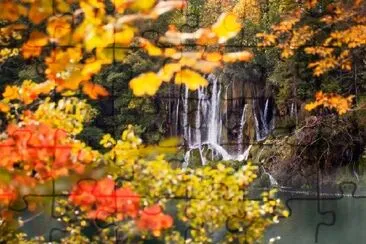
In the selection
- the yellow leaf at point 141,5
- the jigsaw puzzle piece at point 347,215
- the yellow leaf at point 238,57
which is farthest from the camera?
the jigsaw puzzle piece at point 347,215

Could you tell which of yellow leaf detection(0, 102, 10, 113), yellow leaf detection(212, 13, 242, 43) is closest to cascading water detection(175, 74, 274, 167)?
yellow leaf detection(212, 13, 242, 43)

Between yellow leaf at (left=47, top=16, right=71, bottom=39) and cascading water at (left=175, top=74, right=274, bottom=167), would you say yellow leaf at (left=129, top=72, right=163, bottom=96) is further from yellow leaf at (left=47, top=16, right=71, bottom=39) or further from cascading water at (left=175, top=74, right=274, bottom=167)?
yellow leaf at (left=47, top=16, right=71, bottom=39)

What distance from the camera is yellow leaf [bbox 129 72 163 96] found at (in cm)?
170

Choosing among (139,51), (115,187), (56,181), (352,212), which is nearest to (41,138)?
(56,181)

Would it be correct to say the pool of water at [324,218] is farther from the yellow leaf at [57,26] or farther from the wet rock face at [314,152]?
the yellow leaf at [57,26]

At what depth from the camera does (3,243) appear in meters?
1.73

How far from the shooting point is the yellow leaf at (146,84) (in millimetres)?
1699

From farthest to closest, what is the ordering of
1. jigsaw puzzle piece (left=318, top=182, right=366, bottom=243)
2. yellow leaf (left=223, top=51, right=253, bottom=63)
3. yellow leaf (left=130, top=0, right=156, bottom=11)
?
jigsaw puzzle piece (left=318, top=182, right=366, bottom=243) → yellow leaf (left=223, top=51, right=253, bottom=63) → yellow leaf (left=130, top=0, right=156, bottom=11)

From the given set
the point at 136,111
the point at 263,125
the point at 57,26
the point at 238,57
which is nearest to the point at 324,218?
the point at 263,125

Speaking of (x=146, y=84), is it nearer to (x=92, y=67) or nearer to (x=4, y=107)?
(x=92, y=67)

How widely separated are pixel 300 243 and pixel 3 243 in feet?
2.93

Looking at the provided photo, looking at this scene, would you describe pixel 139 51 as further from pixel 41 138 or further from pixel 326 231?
pixel 326 231

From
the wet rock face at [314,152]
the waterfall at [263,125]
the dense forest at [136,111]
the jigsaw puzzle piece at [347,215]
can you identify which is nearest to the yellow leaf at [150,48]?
the dense forest at [136,111]

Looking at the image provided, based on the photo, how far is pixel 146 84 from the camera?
1711mm
